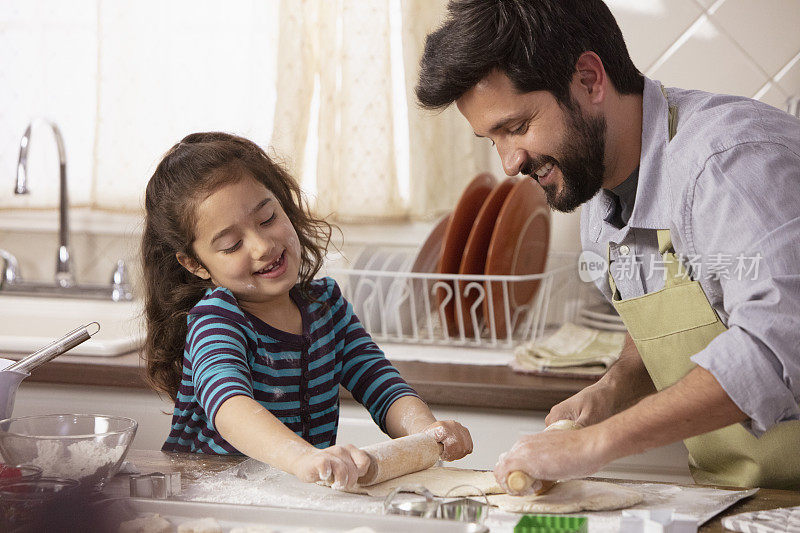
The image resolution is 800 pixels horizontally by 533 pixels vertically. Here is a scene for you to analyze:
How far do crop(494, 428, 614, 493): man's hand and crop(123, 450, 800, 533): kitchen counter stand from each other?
0.42 ft

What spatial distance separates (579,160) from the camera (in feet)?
3.93

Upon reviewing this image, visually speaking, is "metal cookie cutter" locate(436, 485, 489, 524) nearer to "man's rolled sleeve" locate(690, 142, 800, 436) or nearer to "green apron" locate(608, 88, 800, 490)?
"man's rolled sleeve" locate(690, 142, 800, 436)

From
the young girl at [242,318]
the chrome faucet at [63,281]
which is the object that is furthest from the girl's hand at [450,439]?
the chrome faucet at [63,281]

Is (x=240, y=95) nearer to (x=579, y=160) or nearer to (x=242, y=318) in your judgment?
(x=242, y=318)

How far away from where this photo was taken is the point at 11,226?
98.5 inches

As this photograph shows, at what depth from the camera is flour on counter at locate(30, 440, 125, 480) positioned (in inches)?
36.9

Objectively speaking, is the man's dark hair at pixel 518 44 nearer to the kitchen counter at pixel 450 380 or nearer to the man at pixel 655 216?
the man at pixel 655 216

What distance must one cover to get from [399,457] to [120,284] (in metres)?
1.53

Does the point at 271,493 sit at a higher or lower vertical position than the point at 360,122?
lower

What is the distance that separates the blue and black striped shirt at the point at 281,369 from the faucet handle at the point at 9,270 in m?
1.36

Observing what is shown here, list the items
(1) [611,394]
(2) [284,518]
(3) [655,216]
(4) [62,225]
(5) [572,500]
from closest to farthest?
(2) [284,518] → (5) [572,500] → (3) [655,216] → (1) [611,394] → (4) [62,225]

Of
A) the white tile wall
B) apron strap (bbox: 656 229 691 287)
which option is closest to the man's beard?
apron strap (bbox: 656 229 691 287)

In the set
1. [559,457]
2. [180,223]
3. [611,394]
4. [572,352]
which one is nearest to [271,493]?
[559,457]

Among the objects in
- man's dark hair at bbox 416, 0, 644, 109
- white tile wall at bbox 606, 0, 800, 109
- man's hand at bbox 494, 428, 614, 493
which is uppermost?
white tile wall at bbox 606, 0, 800, 109
